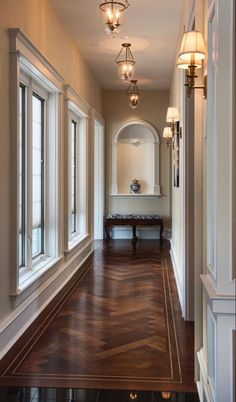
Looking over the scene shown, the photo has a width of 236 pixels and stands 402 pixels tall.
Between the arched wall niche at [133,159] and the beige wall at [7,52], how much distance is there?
453cm

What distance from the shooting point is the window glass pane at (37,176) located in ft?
16.4

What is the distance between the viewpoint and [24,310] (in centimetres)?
409

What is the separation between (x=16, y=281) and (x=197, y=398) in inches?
67.2

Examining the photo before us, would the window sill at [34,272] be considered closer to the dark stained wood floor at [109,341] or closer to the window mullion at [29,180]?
the window mullion at [29,180]

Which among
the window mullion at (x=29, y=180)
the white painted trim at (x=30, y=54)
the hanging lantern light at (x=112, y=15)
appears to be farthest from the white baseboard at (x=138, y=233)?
the hanging lantern light at (x=112, y=15)

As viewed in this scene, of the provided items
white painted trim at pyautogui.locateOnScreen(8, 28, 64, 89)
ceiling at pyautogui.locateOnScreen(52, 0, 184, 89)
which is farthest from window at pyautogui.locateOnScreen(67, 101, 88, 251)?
white painted trim at pyautogui.locateOnScreen(8, 28, 64, 89)

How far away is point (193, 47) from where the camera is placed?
2.98 m

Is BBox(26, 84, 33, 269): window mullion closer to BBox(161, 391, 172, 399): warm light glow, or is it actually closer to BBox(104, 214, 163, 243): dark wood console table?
BBox(161, 391, 172, 399): warm light glow

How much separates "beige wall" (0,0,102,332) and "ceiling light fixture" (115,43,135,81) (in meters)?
0.75

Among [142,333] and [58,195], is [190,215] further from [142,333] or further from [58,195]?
[58,195]

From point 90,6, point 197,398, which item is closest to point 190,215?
point 197,398

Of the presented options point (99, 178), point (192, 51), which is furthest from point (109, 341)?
point (99, 178)

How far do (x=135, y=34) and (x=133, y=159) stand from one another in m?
4.56

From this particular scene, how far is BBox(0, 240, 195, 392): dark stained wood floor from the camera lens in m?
3.14
